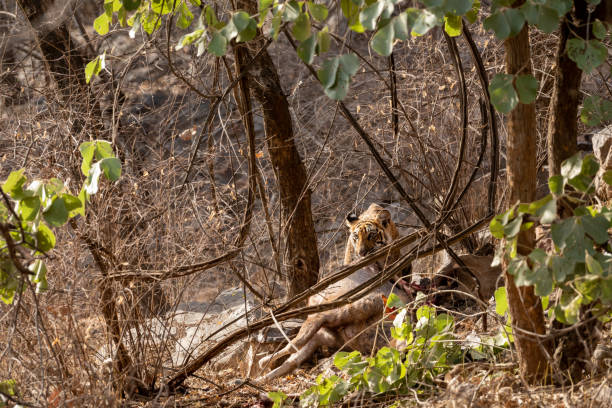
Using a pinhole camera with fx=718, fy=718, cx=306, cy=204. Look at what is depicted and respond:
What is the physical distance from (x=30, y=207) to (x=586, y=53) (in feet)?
7.31

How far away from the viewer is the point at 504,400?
332 centimetres

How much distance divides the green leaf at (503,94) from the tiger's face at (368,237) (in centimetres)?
281

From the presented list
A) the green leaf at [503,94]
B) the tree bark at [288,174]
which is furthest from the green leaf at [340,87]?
the tree bark at [288,174]

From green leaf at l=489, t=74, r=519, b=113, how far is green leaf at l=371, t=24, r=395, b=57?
0.52 meters

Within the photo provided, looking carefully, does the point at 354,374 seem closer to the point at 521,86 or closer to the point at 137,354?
the point at 137,354

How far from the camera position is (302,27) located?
9.02 feet

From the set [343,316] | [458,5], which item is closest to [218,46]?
[458,5]

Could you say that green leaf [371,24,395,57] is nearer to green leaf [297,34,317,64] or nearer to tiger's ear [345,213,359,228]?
green leaf [297,34,317,64]

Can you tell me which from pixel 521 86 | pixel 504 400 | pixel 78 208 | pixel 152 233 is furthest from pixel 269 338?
pixel 521 86

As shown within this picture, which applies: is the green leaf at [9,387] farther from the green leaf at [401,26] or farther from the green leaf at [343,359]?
the green leaf at [401,26]

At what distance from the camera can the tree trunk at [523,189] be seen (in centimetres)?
309

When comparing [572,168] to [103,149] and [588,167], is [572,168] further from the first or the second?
[103,149]

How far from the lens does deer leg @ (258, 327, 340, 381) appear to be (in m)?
5.13

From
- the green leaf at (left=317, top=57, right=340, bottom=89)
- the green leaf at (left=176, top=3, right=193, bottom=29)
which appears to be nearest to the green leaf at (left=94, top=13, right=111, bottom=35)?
the green leaf at (left=176, top=3, right=193, bottom=29)
